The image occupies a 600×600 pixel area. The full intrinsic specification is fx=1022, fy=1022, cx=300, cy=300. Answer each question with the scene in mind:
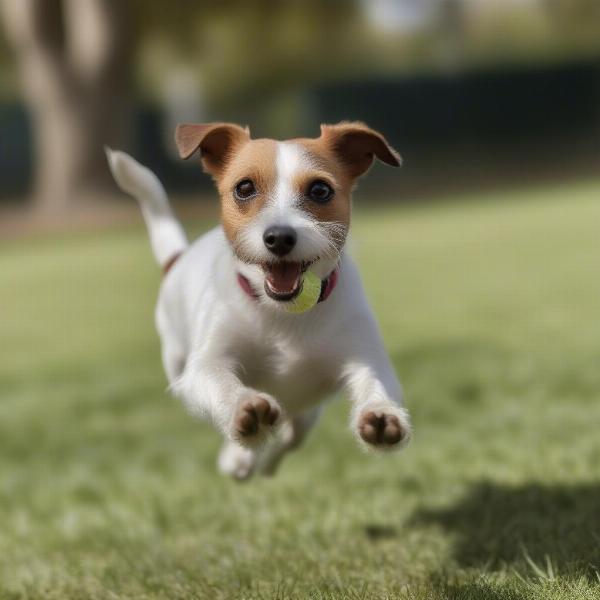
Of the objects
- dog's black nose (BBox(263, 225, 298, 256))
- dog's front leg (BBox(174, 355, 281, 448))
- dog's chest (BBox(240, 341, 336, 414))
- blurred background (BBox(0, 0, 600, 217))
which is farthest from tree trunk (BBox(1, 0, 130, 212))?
dog's black nose (BBox(263, 225, 298, 256))

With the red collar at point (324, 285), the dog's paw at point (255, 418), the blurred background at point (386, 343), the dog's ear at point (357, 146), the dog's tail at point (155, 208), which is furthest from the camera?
the dog's tail at point (155, 208)

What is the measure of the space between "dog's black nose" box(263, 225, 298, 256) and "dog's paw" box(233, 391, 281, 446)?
515mm

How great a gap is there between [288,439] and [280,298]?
182 cm

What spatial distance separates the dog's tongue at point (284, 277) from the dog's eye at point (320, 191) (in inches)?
10.3

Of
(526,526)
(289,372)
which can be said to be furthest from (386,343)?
(289,372)

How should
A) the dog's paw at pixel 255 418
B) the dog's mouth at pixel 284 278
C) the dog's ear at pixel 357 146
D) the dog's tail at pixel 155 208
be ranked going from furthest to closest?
the dog's tail at pixel 155 208 < the dog's ear at pixel 357 146 < the dog's mouth at pixel 284 278 < the dog's paw at pixel 255 418

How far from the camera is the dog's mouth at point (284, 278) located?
364 centimetres

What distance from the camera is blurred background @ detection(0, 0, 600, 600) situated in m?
4.87

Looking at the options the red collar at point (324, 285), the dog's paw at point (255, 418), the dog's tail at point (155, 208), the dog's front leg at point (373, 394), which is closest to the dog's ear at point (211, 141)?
the red collar at point (324, 285)

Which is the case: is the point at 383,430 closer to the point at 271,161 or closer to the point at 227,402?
the point at 227,402

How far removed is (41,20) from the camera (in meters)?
30.0

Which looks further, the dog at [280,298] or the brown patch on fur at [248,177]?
the brown patch on fur at [248,177]

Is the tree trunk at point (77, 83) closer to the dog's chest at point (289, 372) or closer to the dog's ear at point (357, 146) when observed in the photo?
the dog's chest at point (289, 372)

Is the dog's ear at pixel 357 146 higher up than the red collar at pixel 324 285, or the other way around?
the dog's ear at pixel 357 146
